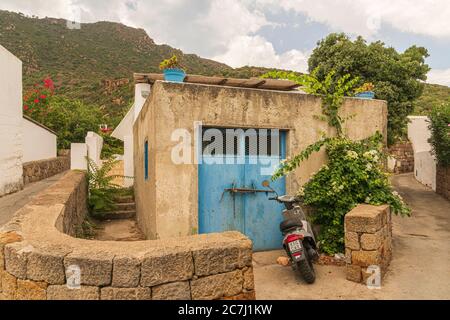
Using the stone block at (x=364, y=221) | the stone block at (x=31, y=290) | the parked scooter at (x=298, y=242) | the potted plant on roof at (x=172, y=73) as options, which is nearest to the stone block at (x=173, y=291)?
the stone block at (x=31, y=290)

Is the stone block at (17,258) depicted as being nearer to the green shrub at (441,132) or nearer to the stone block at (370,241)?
the stone block at (370,241)

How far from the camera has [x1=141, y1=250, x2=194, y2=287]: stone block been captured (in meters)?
2.23

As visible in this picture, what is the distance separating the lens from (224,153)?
552 cm

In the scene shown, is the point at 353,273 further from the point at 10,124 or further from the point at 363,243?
the point at 10,124

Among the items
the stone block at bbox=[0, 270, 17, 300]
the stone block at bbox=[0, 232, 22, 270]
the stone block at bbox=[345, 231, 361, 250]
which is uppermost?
the stone block at bbox=[0, 232, 22, 270]

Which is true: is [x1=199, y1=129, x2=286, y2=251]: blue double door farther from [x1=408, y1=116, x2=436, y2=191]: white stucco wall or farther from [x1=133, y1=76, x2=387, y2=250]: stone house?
[x1=408, y1=116, x2=436, y2=191]: white stucco wall

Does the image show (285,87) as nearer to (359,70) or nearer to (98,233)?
(98,233)

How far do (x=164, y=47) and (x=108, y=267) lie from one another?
51.6 m

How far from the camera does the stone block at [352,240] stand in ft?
14.6

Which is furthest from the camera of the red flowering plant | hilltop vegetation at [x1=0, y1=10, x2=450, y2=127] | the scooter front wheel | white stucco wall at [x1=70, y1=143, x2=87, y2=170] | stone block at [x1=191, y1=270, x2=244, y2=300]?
hilltop vegetation at [x1=0, y1=10, x2=450, y2=127]

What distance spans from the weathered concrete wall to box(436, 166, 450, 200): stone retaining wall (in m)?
7.48

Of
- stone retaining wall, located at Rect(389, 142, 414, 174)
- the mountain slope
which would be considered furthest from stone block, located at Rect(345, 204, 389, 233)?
the mountain slope

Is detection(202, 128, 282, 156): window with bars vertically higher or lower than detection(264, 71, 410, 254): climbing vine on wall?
higher

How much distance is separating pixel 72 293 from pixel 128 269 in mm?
421
